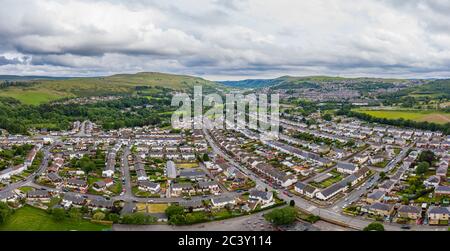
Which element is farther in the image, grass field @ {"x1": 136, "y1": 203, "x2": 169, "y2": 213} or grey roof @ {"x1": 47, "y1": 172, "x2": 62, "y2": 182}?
grey roof @ {"x1": 47, "y1": 172, "x2": 62, "y2": 182}

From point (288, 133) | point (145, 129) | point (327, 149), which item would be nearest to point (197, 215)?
point (327, 149)

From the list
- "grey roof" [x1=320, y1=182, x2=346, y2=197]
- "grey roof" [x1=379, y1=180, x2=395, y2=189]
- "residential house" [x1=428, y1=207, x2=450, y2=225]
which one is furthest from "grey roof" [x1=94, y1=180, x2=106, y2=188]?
"residential house" [x1=428, y1=207, x2=450, y2=225]

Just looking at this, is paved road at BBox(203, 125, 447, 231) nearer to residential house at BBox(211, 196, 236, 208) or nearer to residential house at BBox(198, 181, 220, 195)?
residential house at BBox(198, 181, 220, 195)

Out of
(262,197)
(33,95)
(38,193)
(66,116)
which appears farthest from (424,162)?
(33,95)

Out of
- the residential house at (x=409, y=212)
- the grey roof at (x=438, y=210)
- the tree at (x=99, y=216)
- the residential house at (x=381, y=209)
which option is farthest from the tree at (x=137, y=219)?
the grey roof at (x=438, y=210)

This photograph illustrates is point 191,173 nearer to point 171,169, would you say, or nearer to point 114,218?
point 171,169

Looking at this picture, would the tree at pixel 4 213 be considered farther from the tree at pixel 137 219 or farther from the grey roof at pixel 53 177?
the grey roof at pixel 53 177
